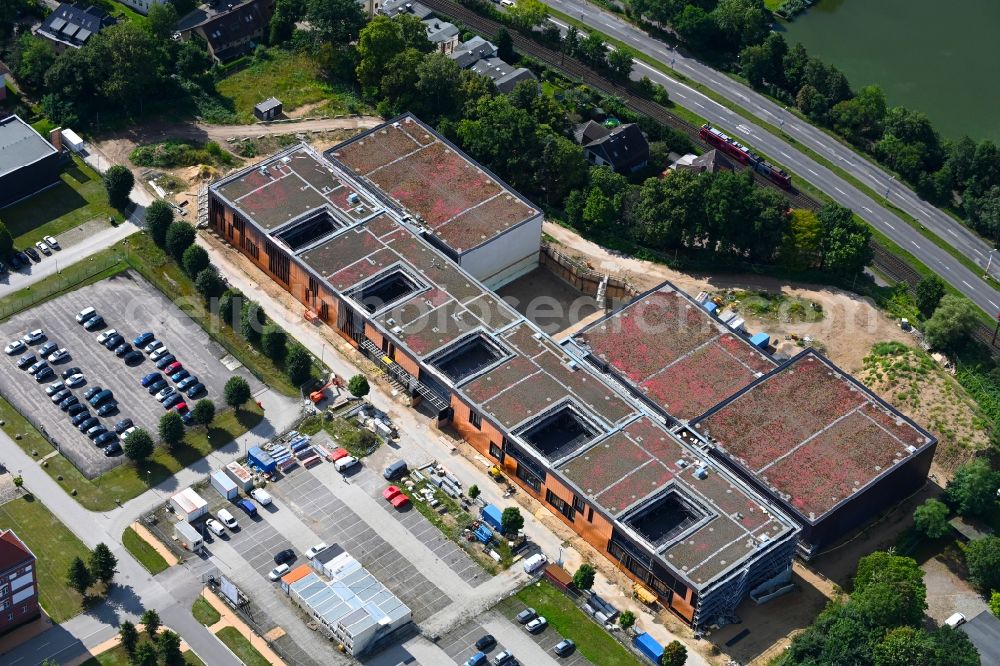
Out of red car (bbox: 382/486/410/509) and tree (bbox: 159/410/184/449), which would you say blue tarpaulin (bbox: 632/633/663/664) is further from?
tree (bbox: 159/410/184/449)

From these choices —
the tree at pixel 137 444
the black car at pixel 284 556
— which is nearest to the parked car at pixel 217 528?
the black car at pixel 284 556

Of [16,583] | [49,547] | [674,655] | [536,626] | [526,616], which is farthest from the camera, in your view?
[49,547]

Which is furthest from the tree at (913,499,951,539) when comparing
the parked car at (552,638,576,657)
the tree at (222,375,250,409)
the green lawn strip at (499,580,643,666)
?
the tree at (222,375,250,409)

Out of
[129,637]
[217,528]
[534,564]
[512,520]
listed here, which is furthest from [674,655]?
[129,637]

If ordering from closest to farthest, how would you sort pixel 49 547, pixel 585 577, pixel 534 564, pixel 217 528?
1. pixel 585 577
2. pixel 49 547
3. pixel 534 564
4. pixel 217 528

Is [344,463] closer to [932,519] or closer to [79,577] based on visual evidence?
[79,577]

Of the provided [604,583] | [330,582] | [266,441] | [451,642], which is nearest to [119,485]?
[266,441]
